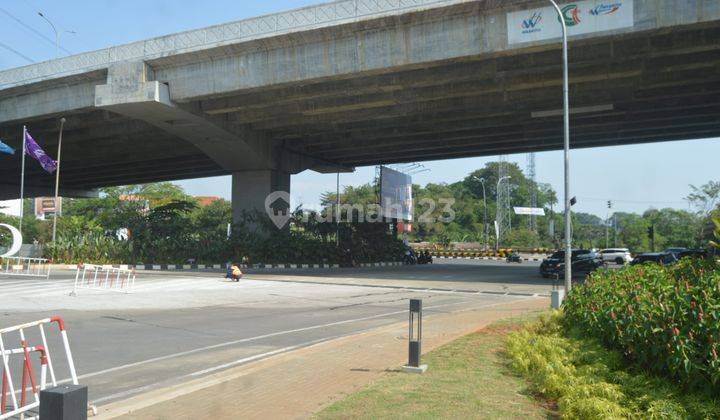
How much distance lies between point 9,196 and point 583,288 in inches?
2598

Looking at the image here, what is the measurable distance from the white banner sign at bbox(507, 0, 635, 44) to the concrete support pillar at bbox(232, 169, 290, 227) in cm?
2106

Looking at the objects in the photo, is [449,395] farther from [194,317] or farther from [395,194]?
[395,194]

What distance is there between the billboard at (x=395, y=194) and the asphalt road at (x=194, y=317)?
23790 millimetres

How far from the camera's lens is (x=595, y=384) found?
6219 millimetres

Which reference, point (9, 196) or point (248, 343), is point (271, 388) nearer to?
point (248, 343)

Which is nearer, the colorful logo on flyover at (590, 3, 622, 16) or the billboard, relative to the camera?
the colorful logo on flyover at (590, 3, 622, 16)

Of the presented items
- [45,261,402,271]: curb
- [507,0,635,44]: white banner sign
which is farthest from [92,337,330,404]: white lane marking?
[45,261,402,271]: curb

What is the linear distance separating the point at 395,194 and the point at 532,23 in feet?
107

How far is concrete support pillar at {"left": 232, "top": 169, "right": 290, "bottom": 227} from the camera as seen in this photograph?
39.2 metres

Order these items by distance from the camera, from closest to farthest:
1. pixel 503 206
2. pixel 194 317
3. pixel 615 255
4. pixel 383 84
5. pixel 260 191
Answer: pixel 194 317 < pixel 383 84 < pixel 260 191 < pixel 615 255 < pixel 503 206

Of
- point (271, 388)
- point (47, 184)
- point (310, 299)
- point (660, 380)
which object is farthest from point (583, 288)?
point (47, 184)

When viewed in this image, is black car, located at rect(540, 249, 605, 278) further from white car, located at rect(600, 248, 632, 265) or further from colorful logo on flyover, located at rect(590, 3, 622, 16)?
white car, located at rect(600, 248, 632, 265)

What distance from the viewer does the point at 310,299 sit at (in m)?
20.2

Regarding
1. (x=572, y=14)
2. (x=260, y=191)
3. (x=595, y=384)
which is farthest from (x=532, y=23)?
(x=260, y=191)
